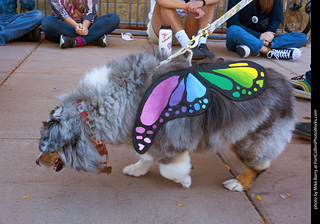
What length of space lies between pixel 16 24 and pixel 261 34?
526 centimetres

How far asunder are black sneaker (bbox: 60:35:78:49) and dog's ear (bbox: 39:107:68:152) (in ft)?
16.3

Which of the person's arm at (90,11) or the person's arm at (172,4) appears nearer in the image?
the person's arm at (172,4)

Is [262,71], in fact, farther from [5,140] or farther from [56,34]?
Answer: [56,34]

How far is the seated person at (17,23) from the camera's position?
7367 millimetres

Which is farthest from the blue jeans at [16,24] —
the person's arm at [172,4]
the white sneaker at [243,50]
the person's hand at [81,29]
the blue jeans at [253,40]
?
the white sneaker at [243,50]

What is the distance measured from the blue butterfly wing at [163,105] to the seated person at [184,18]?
3.74m

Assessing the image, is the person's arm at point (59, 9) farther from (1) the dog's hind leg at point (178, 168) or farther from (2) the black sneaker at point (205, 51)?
(1) the dog's hind leg at point (178, 168)

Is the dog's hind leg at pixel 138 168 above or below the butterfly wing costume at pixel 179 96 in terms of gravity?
below

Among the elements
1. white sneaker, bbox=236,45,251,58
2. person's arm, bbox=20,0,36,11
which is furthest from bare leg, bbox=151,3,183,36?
person's arm, bbox=20,0,36,11

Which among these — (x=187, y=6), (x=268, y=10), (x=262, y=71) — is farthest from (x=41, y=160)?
(x=268, y=10)

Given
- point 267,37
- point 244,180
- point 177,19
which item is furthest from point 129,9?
point 244,180

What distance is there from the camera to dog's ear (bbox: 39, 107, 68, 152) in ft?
8.45

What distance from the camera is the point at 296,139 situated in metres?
4.23

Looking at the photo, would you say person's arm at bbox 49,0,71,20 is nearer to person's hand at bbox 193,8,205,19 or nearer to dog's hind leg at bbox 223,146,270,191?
person's hand at bbox 193,8,205,19
